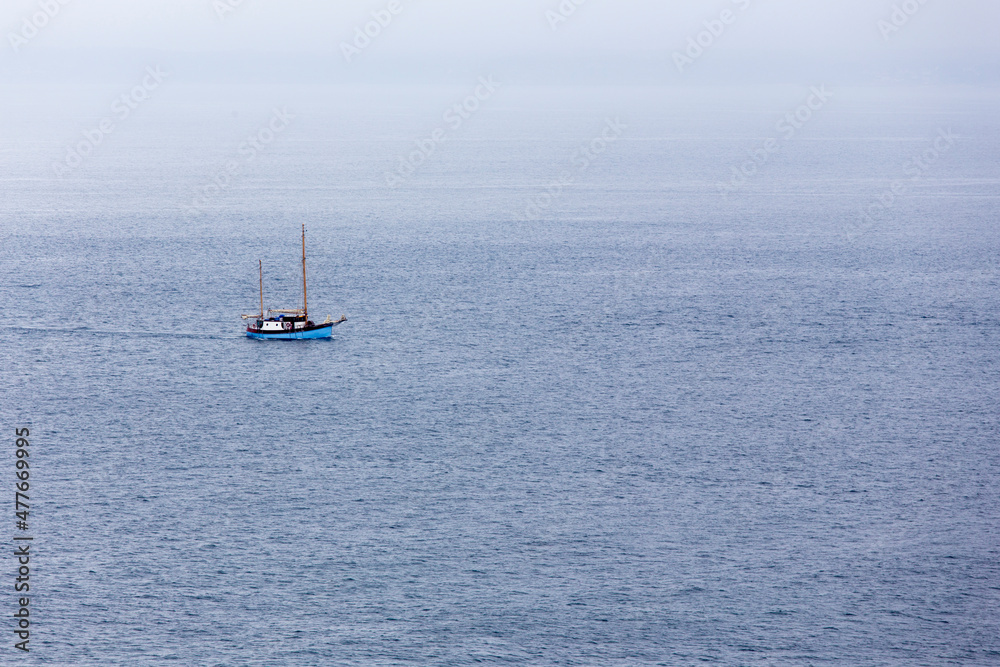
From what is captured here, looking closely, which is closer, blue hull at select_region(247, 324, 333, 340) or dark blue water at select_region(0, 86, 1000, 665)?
dark blue water at select_region(0, 86, 1000, 665)

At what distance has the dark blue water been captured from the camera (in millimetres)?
69625

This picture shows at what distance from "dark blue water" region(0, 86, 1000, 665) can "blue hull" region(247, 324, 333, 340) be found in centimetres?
187

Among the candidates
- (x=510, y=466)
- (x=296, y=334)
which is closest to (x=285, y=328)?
(x=296, y=334)

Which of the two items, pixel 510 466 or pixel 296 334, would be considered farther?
pixel 296 334

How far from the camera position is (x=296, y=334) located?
12531 cm

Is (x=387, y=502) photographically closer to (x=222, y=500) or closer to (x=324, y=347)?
(x=222, y=500)

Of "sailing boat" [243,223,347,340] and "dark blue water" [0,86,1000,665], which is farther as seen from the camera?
"sailing boat" [243,223,347,340]

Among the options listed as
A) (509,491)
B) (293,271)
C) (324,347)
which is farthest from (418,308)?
(509,491)

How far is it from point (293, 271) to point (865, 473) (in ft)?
293

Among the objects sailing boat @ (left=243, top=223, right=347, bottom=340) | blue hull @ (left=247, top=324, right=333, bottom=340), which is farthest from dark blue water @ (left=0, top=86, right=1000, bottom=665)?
sailing boat @ (left=243, top=223, right=347, bottom=340)

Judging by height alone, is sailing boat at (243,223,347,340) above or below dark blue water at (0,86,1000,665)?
above

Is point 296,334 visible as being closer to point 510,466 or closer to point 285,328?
point 285,328

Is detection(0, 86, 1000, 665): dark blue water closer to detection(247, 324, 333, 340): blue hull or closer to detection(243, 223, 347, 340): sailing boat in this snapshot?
detection(247, 324, 333, 340): blue hull

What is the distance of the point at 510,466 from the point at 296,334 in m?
42.8
